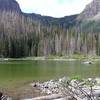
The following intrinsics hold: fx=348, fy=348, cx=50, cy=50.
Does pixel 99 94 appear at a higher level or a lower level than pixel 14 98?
higher

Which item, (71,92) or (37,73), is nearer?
(71,92)

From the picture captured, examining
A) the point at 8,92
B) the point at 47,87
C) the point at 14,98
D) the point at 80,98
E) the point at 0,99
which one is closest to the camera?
the point at 80,98

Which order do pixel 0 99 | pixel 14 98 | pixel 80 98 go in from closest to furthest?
pixel 80 98 < pixel 0 99 < pixel 14 98

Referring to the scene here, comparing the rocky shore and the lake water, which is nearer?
the rocky shore

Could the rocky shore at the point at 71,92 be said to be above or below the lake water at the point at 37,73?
above

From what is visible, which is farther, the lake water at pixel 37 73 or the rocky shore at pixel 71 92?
the lake water at pixel 37 73

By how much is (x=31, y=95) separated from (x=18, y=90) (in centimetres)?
528

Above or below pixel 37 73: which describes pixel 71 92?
above

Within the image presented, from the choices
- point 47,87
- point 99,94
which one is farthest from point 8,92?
point 99,94

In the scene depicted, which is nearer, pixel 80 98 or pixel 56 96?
pixel 80 98

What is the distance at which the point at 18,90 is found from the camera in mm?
43281

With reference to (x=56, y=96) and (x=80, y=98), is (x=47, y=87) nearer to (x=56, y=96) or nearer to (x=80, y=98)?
(x=56, y=96)

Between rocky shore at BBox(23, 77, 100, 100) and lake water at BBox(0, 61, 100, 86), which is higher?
rocky shore at BBox(23, 77, 100, 100)

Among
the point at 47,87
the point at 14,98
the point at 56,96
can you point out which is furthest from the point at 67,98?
the point at 47,87
